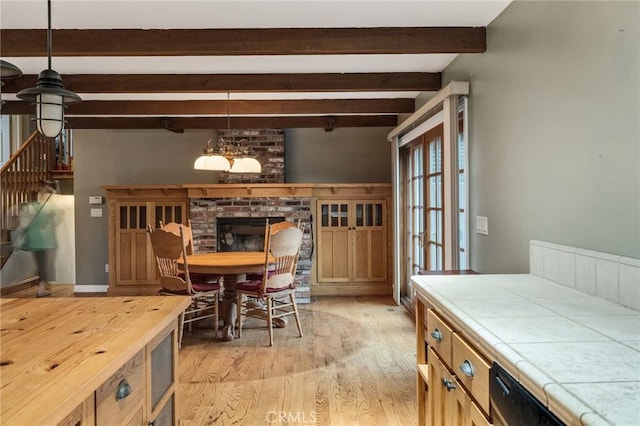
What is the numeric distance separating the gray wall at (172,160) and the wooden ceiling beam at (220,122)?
566 mm

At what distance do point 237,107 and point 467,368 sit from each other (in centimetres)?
393

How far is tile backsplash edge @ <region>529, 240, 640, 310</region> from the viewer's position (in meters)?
1.36

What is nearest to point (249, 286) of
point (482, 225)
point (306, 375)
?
point (306, 375)

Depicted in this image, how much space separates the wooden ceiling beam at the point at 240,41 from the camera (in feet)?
8.48

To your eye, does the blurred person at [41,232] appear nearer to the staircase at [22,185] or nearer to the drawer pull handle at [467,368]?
the staircase at [22,185]

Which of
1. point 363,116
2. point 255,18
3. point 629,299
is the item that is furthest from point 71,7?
point 363,116

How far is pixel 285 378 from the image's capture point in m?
2.96

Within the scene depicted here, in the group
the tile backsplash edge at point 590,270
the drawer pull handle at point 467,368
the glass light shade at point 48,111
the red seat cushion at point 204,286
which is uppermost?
the glass light shade at point 48,111

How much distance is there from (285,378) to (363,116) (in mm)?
3545

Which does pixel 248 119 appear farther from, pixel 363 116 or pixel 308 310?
pixel 308 310

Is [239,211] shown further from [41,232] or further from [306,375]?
[41,232]

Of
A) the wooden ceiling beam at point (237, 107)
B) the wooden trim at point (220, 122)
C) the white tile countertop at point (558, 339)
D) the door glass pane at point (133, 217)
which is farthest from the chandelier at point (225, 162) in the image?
the white tile countertop at point (558, 339)

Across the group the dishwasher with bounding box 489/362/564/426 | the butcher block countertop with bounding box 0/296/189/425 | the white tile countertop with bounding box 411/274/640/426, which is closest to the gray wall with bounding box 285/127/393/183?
the white tile countertop with bounding box 411/274/640/426

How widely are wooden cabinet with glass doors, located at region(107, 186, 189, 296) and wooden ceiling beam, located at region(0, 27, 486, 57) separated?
3.11 metres
